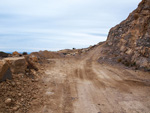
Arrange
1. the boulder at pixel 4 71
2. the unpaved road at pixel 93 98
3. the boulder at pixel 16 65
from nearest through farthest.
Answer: the unpaved road at pixel 93 98, the boulder at pixel 4 71, the boulder at pixel 16 65

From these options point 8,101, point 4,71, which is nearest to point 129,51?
point 4,71

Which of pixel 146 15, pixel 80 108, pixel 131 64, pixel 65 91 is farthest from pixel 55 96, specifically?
pixel 146 15

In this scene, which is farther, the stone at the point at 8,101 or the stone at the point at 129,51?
the stone at the point at 129,51

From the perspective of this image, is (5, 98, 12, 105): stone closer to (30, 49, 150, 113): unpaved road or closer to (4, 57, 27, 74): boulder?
(30, 49, 150, 113): unpaved road

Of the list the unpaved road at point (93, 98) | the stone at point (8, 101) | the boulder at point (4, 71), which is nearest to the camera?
the stone at point (8, 101)

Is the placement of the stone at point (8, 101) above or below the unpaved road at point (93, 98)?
above

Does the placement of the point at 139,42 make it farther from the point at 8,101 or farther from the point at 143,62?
the point at 8,101

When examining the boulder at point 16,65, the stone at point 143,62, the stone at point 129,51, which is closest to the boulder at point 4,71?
the boulder at point 16,65

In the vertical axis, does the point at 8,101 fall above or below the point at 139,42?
below

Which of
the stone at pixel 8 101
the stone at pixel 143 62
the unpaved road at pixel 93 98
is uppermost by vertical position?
the stone at pixel 143 62

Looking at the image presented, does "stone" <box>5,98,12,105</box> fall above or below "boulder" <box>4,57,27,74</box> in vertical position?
below

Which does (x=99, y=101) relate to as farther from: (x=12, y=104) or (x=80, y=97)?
(x=12, y=104)

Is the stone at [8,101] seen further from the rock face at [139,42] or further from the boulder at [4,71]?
the rock face at [139,42]

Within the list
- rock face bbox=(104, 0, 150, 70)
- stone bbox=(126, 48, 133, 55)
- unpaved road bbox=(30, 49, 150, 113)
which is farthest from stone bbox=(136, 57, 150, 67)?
unpaved road bbox=(30, 49, 150, 113)
